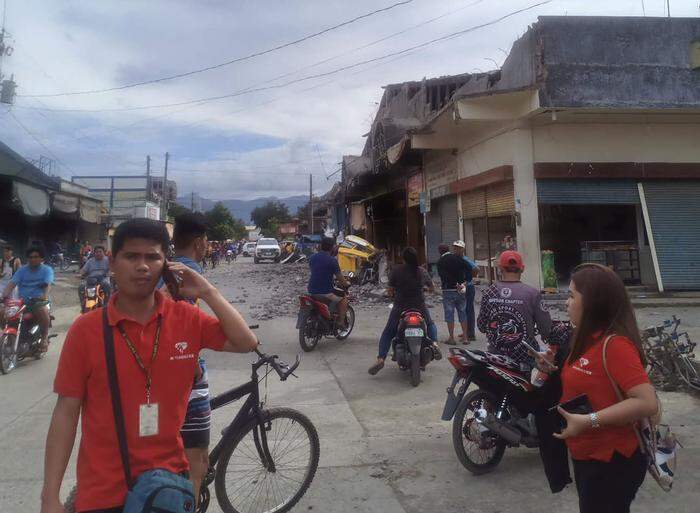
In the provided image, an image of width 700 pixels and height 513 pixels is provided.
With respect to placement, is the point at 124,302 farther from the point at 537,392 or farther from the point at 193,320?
the point at 537,392

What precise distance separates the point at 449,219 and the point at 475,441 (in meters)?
14.3

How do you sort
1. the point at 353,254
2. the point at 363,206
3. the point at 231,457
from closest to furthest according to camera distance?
the point at 231,457 → the point at 353,254 → the point at 363,206

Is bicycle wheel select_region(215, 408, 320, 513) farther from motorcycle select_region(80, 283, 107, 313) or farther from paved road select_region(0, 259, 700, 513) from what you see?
motorcycle select_region(80, 283, 107, 313)

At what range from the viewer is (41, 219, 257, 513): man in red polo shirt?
1.75 meters

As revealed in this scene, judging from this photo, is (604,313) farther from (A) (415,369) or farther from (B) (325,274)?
(B) (325,274)

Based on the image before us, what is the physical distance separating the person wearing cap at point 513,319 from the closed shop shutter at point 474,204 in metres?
11.2

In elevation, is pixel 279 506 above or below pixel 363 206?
below

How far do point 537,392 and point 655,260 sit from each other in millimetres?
11424

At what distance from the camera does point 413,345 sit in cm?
640

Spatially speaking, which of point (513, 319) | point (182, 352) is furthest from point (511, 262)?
point (182, 352)

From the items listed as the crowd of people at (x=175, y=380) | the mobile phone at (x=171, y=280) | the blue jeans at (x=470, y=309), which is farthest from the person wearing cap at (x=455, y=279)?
the mobile phone at (x=171, y=280)

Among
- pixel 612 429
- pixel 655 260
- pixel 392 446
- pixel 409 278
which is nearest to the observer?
pixel 612 429

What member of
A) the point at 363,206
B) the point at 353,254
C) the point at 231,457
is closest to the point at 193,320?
the point at 231,457

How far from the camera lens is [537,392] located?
3.67 metres
